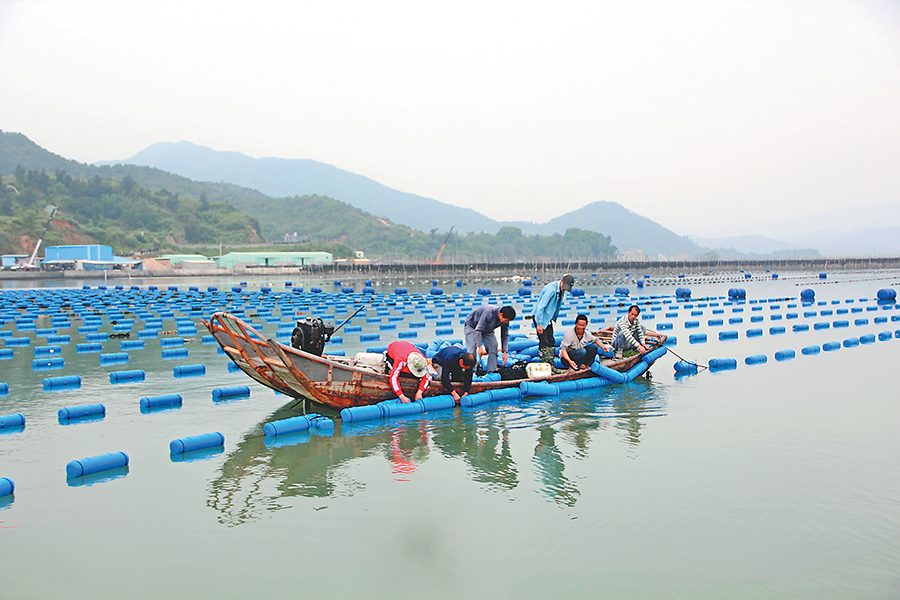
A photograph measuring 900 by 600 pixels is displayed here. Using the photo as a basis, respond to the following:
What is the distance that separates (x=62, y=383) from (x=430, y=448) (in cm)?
1073

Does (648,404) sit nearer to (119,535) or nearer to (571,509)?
(571,509)

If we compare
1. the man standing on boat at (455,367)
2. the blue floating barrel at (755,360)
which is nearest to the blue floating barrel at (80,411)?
the man standing on boat at (455,367)

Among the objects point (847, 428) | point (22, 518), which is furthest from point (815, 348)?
point (22, 518)

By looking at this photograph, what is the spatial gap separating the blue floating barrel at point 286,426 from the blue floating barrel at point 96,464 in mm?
2328

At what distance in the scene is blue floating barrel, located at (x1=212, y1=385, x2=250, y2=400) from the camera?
15.0 m

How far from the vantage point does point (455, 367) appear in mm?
13445

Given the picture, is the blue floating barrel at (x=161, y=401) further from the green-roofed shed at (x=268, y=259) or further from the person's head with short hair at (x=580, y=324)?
the green-roofed shed at (x=268, y=259)

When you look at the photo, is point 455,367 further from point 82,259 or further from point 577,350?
point 82,259

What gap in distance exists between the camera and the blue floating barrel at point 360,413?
1272 cm

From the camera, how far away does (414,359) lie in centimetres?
1283

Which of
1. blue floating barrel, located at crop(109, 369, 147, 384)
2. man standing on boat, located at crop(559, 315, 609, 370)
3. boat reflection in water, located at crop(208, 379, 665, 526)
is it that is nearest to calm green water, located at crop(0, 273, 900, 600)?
boat reflection in water, located at crop(208, 379, 665, 526)

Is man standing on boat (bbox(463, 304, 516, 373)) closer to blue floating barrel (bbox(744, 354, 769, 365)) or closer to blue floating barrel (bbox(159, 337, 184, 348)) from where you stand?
blue floating barrel (bbox(744, 354, 769, 365))

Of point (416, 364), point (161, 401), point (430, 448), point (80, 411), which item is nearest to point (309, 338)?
point (416, 364)

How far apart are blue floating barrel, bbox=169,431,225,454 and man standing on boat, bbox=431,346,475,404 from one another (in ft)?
14.1
